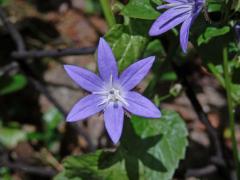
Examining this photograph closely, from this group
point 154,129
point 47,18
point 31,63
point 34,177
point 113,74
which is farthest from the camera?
point 47,18

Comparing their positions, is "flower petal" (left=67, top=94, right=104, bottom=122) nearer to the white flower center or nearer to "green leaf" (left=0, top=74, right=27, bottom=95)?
the white flower center

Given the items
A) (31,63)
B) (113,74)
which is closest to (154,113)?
(113,74)

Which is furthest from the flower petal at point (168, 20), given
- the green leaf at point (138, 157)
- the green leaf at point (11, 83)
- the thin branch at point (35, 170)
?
the green leaf at point (11, 83)

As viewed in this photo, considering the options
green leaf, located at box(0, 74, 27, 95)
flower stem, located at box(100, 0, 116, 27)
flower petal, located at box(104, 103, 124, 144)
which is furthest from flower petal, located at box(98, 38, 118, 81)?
green leaf, located at box(0, 74, 27, 95)

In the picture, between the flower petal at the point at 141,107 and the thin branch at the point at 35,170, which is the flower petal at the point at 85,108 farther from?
the thin branch at the point at 35,170

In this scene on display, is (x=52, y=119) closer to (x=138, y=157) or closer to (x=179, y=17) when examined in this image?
(x=138, y=157)

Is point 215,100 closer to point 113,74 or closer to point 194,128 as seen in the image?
point 194,128

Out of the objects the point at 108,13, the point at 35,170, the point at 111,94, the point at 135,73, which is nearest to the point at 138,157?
the point at 111,94

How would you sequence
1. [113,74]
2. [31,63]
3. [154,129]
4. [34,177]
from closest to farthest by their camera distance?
1. [113,74]
2. [154,129]
3. [34,177]
4. [31,63]
